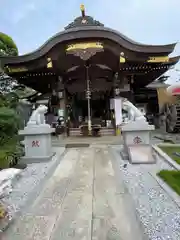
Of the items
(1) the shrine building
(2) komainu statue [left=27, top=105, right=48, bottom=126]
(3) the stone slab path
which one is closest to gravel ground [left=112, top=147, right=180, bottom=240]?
(3) the stone slab path

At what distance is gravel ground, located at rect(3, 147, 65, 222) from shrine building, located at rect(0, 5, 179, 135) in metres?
4.84

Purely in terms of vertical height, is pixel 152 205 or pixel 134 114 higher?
pixel 134 114

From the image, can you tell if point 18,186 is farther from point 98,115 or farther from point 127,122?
point 98,115

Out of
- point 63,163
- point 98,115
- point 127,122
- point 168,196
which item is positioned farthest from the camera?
point 98,115

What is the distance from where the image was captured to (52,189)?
381 cm

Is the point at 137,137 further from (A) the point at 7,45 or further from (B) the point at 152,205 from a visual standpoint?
(A) the point at 7,45

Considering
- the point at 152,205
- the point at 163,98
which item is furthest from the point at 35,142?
the point at 163,98

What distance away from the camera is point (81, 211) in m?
2.94

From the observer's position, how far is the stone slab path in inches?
95.3

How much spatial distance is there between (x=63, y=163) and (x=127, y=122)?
1.97 metres

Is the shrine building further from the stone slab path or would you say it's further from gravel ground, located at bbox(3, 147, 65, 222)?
the stone slab path

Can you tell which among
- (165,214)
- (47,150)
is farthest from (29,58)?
(165,214)

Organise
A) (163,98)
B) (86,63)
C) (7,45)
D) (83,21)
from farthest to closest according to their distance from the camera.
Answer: (163,98) < (86,63) < (7,45) < (83,21)

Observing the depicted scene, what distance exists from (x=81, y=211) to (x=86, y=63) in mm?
8275
